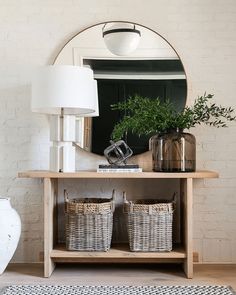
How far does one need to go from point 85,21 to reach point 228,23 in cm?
93

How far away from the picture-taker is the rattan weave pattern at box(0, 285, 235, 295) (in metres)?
2.08

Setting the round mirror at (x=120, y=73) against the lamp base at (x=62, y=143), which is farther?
the round mirror at (x=120, y=73)

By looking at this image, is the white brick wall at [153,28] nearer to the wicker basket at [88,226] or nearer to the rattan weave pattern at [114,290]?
the wicker basket at [88,226]

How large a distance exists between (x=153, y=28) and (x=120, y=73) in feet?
1.21

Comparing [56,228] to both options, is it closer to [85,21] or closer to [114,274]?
[114,274]

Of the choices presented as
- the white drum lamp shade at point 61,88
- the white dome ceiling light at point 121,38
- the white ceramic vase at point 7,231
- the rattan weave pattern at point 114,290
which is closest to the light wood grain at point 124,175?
the white ceramic vase at point 7,231

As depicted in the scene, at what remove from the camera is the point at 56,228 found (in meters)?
2.70

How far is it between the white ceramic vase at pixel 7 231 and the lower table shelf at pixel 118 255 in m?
0.24

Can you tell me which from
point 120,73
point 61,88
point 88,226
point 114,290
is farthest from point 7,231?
point 120,73

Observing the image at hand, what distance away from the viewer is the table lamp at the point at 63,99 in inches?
92.3

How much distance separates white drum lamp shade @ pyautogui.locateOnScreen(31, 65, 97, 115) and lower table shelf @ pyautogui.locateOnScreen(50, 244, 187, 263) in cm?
81

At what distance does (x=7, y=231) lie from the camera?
2.39 meters

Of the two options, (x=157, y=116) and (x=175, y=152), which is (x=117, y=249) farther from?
(x=157, y=116)

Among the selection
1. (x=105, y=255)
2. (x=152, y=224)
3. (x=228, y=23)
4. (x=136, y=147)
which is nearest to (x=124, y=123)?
(x=136, y=147)
